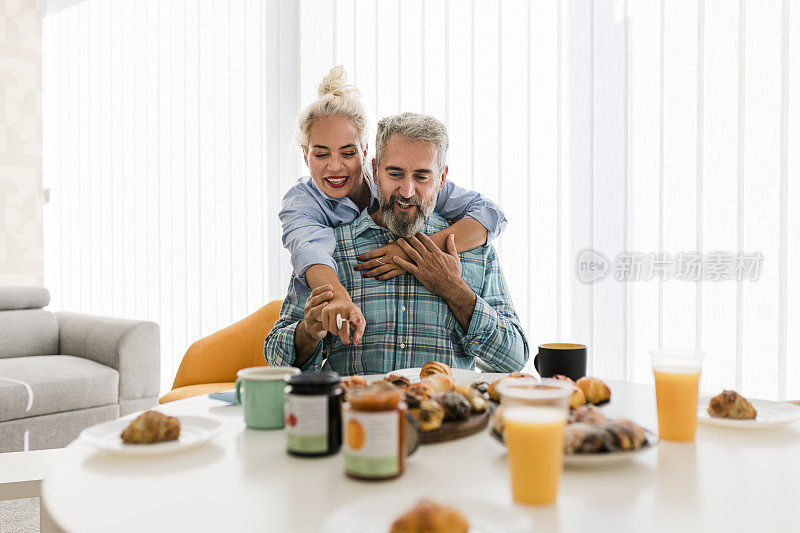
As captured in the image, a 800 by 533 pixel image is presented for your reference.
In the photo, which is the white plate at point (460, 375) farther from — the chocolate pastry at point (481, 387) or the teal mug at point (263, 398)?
Answer: the teal mug at point (263, 398)

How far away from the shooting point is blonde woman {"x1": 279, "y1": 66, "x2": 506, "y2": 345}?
5.76 feet

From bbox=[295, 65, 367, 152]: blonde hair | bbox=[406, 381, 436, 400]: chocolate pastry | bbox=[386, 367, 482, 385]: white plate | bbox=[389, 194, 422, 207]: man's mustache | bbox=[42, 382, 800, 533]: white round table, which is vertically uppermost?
bbox=[295, 65, 367, 152]: blonde hair

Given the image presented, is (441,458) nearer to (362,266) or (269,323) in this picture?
(362,266)

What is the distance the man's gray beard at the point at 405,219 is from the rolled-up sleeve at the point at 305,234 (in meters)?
0.17

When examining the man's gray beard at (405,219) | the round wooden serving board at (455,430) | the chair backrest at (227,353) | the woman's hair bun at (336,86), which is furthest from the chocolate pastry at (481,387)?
the chair backrest at (227,353)

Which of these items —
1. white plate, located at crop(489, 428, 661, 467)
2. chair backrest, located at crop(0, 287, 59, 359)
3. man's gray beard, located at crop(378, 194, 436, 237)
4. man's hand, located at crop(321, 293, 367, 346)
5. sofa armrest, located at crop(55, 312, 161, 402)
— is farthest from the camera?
chair backrest, located at crop(0, 287, 59, 359)

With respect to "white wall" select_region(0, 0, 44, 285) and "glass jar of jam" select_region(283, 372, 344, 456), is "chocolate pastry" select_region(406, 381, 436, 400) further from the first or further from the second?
"white wall" select_region(0, 0, 44, 285)

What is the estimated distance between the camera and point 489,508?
0.64 m

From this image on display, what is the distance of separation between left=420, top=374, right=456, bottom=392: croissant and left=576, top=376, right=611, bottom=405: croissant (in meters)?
0.23

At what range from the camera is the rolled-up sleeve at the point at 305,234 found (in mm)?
1678

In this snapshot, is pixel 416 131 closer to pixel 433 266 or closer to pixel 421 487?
pixel 433 266

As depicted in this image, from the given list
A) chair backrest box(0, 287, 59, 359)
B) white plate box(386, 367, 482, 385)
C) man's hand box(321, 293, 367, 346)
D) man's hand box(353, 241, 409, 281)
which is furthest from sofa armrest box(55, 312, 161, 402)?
white plate box(386, 367, 482, 385)

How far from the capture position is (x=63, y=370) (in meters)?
3.13

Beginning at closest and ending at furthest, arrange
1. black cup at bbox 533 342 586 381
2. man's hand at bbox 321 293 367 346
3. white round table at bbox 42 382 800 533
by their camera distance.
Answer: white round table at bbox 42 382 800 533, black cup at bbox 533 342 586 381, man's hand at bbox 321 293 367 346
